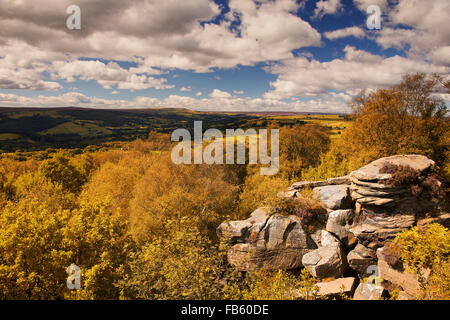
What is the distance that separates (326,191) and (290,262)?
10056 mm

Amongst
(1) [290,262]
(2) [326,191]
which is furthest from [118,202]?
(2) [326,191]

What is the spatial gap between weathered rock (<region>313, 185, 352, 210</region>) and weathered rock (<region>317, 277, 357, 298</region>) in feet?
26.5

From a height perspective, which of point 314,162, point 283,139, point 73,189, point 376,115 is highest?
point 376,115

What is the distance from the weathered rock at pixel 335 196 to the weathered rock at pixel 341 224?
0.93 meters

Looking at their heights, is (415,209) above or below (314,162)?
below

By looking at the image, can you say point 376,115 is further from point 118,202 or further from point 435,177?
point 118,202

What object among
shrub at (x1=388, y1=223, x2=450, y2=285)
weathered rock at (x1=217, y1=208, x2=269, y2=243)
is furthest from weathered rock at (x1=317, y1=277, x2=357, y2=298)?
weathered rock at (x1=217, y1=208, x2=269, y2=243)

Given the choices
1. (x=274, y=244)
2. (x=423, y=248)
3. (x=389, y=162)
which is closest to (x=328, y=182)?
(x=389, y=162)

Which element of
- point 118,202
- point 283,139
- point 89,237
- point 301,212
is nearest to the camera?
point 89,237

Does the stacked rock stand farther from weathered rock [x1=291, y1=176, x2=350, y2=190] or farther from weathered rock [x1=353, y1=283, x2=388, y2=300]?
weathered rock [x1=353, y1=283, x2=388, y2=300]

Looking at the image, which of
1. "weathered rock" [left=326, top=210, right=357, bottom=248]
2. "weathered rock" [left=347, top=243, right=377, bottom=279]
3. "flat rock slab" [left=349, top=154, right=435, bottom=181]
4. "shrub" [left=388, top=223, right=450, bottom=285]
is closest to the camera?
"shrub" [left=388, top=223, right=450, bottom=285]

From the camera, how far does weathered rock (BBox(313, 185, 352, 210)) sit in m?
25.3

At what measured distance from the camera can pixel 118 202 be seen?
36062 mm
